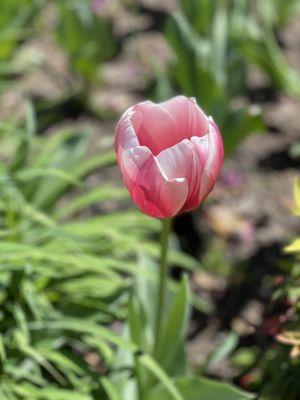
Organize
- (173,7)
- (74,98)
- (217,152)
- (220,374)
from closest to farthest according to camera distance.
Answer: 1. (217,152)
2. (220,374)
3. (74,98)
4. (173,7)

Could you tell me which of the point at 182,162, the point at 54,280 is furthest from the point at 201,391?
the point at 182,162

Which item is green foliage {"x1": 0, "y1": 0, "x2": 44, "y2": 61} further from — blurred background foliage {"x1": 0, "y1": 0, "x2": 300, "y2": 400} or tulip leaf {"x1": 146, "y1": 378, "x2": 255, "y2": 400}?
tulip leaf {"x1": 146, "y1": 378, "x2": 255, "y2": 400}

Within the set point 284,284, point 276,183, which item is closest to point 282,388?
point 284,284

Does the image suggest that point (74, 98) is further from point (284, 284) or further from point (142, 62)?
point (284, 284)

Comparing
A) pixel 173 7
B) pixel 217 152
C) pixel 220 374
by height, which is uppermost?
pixel 217 152

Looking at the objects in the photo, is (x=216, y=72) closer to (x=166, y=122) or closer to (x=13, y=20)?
(x=13, y=20)

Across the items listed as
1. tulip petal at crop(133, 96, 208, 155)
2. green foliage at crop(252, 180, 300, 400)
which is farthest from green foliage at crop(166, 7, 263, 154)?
tulip petal at crop(133, 96, 208, 155)
